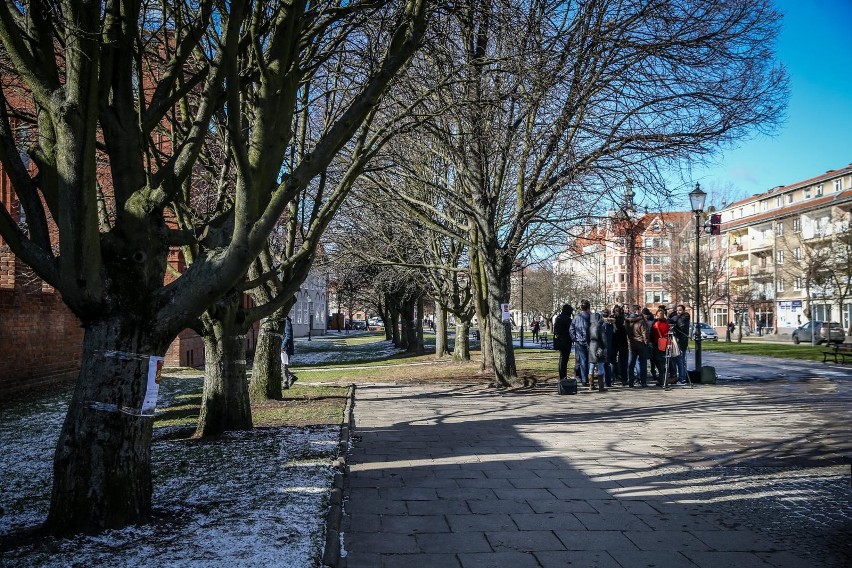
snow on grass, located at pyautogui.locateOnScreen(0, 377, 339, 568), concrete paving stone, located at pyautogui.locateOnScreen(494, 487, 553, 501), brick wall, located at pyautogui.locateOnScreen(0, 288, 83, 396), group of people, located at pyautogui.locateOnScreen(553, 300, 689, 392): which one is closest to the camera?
snow on grass, located at pyautogui.locateOnScreen(0, 377, 339, 568)

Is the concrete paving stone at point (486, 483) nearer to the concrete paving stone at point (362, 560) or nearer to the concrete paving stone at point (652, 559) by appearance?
the concrete paving stone at point (652, 559)

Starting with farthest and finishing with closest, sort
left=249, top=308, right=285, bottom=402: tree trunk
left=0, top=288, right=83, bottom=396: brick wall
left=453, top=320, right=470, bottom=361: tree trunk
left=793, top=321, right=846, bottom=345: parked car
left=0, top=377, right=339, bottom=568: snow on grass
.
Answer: left=793, top=321, right=846, bottom=345: parked car, left=453, top=320, right=470, bottom=361: tree trunk, left=0, top=288, right=83, bottom=396: brick wall, left=249, top=308, right=285, bottom=402: tree trunk, left=0, top=377, right=339, bottom=568: snow on grass

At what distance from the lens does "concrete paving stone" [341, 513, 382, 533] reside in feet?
18.4

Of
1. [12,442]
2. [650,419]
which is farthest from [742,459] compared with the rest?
[12,442]

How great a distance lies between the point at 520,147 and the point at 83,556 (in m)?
14.9

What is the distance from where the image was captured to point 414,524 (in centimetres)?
575

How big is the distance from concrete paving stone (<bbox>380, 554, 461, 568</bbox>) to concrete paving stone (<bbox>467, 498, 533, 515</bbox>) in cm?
116

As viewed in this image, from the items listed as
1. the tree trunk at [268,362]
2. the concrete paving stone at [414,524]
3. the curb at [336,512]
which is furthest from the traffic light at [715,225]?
the concrete paving stone at [414,524]

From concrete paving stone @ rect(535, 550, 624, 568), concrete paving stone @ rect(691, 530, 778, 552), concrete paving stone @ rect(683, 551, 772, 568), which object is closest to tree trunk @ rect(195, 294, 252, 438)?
concrete paving stone @ rect(535, 550, 624, 568)

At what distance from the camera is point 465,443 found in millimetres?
9438

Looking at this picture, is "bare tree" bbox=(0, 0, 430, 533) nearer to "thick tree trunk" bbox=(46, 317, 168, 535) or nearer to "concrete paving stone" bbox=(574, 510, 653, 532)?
"thick tree trunk" bbox=(46, 317, 168, 535)

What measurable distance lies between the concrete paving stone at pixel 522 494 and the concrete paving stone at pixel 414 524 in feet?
3.07

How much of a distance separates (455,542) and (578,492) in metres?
1.93

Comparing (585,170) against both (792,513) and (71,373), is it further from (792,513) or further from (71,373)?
(71,373)
